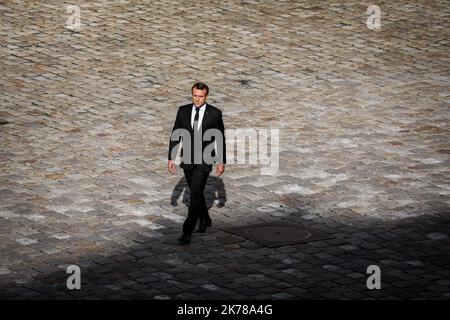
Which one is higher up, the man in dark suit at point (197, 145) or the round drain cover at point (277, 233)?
the man in dark suit at point (197, 145)

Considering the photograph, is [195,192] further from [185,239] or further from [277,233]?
[277,233]

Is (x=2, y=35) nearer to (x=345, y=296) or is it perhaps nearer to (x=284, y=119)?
(x=284, y=119)

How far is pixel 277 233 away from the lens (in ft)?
45.4

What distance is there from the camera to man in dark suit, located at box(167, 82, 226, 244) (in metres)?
13.4

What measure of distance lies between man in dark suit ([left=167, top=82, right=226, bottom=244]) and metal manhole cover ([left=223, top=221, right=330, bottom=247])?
760 millimetres

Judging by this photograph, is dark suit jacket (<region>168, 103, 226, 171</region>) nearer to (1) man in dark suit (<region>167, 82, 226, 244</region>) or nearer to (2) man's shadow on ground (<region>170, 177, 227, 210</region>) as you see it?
(1) man in dark suit (<region>167, 82, 226, 244</region>)

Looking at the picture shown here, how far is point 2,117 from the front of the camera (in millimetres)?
18516

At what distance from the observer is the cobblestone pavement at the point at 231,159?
41.4 ft

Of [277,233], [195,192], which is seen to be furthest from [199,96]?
[277,233]

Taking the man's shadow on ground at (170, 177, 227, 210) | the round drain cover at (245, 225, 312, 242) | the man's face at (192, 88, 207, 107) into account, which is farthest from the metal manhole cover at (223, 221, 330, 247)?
the man's face at (192, 88, 207, 107)

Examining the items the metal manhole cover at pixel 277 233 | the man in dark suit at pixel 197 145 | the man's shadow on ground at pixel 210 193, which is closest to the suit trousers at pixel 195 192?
the man in dark suit at pixel 197 145

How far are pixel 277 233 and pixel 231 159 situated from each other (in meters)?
3.25

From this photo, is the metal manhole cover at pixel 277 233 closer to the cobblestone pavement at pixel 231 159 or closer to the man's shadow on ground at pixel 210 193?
the cobblestone pavement at pixel 231 159

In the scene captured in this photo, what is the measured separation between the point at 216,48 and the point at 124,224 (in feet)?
29.2
